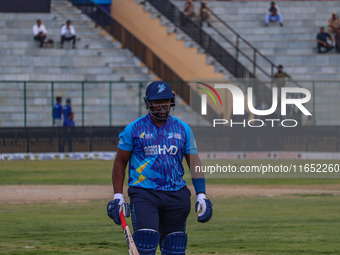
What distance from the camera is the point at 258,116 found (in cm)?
3594

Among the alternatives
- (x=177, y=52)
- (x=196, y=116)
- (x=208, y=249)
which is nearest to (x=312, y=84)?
(x=196, y=116)

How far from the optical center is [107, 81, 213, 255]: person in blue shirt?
8.72 meters

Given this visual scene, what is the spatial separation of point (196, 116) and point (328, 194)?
15164mm

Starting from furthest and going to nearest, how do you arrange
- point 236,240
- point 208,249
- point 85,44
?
point 85,44 < point 236,240 < point 208,249

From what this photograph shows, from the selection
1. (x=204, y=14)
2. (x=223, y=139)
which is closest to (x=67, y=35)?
(x=204, y=14)

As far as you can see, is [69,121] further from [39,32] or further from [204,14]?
[204,14]

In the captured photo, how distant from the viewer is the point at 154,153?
875cm

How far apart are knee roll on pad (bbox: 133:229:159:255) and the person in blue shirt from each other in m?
0.04

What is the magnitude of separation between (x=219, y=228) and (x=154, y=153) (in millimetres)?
7430

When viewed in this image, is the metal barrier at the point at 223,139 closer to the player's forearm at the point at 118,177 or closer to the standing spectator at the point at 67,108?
the standing spectator at the point at 67,108

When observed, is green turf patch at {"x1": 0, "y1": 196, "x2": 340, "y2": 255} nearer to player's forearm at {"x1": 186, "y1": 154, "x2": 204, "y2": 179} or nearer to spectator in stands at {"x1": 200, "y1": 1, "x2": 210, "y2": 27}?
player's forearm at {"x1": 186, "y1": 154, "x2": 204, "y2": 179}

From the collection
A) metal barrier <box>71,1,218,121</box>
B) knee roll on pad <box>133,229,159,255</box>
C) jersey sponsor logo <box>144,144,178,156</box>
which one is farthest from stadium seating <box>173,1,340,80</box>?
knee roll on pad <box>133,229,159,255</box>

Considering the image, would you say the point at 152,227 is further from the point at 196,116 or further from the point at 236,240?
the point at 196,116

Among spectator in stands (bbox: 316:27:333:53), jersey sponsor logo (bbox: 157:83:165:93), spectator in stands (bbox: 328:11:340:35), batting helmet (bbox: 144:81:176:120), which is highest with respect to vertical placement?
spectator in stands (bbox: 328:11:340:35)
